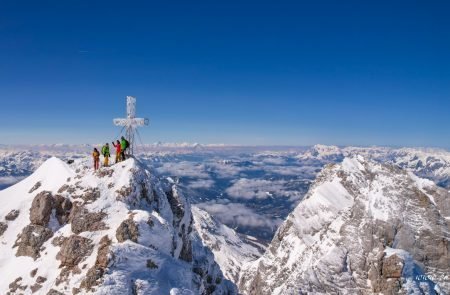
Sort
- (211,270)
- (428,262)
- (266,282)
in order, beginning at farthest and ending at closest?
1. (266,282)
2. (428,262)
3. (211,270)

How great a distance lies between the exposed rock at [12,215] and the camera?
57.8 meters

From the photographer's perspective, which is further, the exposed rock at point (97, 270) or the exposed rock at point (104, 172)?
the exposed rock at point (104, 172)

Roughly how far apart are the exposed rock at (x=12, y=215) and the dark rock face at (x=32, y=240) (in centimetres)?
526

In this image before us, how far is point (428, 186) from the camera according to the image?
108 meters

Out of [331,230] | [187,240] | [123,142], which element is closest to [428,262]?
[331,230]

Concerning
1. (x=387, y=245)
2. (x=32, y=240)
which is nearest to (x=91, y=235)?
(x=32, y=240)

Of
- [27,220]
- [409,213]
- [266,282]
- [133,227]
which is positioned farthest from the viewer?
[266,282]

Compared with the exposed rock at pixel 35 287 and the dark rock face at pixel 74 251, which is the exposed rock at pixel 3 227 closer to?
the dark rock face at pixel 74 251

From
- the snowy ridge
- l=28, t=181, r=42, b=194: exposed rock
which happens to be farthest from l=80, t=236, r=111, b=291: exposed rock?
the snowy ridge

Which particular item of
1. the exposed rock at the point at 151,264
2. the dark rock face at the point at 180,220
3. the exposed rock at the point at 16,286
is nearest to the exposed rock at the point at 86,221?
the exposed rock at the point at 151,264

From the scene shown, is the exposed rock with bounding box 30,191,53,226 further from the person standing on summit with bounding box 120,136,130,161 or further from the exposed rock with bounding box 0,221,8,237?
the person standing on summit with bounding box 120,136,130,161

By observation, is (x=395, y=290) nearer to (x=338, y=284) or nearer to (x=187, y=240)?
(x=338, y=284)

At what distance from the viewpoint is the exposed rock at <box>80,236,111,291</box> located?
42.3 m

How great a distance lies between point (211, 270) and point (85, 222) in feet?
118
